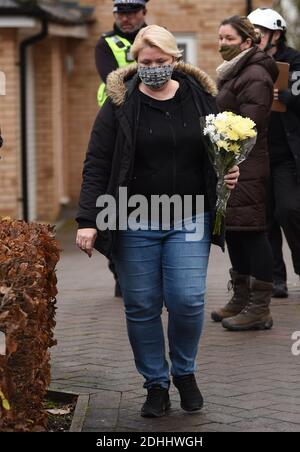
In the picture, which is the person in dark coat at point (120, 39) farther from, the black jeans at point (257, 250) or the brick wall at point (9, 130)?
the brick wall at point (9, 130)

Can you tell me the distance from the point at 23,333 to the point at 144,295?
1.04 m

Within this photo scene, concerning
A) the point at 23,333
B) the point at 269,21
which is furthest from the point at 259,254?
the point at 23,333

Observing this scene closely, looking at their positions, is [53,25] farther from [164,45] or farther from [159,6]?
[164,45]

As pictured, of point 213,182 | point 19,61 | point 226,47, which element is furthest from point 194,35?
point 213,182

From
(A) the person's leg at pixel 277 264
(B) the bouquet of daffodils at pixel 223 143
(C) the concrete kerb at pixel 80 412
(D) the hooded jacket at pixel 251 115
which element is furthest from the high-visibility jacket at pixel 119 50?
(C) the concrete kerb at pixel 80 412

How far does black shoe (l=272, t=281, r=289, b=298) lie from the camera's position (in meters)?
9.91

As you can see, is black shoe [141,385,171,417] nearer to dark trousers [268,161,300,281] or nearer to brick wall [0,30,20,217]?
dark trousers [268,161,300,281]

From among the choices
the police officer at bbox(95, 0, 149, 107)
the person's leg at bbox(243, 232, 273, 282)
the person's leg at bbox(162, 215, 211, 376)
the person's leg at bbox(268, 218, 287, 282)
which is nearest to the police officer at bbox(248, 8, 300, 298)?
the person's leg at bbox(268, 218, 287, 282)

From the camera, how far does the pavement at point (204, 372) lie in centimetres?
618

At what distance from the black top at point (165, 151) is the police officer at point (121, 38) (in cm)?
352

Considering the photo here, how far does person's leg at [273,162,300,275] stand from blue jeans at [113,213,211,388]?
9.79ft

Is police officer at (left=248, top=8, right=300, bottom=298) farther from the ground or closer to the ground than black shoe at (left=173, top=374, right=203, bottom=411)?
farther from the ground

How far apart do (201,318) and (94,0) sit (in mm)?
13196

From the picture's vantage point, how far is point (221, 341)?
26.9 ft
